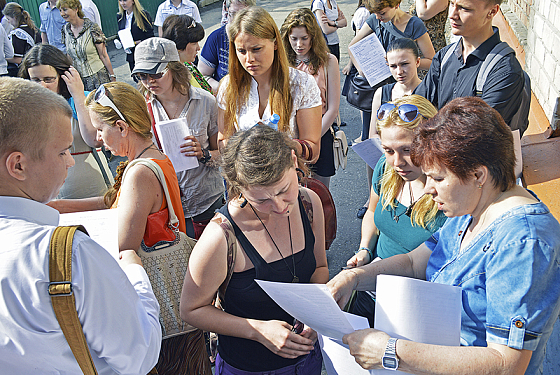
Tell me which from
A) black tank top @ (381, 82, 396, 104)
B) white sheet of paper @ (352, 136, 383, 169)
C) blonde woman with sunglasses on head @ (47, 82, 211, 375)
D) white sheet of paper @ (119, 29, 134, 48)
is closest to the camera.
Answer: blonde woman with sunglasses on head @ (47, 82, 211, 375)

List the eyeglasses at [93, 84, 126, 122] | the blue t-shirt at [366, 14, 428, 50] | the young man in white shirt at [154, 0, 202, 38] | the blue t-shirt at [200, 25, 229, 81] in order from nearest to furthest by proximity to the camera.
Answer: the eyeglasses at [93, 84, 126, 122], the blue t-shirt at [366, 14, 428, 50], the blue t-shirt at [200, 25, 229, 81], the young man in white shirt at [154, 0, 202, 38]

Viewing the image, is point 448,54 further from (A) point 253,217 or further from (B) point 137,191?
(B) point 137,191

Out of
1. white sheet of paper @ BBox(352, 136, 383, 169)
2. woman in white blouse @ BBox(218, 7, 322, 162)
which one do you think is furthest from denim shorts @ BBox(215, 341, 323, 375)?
woman in white blouse @ BBox(218, 7, 322, 162)

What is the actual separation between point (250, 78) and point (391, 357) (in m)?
2.20

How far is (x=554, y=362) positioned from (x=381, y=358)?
150 centimetres

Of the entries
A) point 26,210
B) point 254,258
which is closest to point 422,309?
point 254,258

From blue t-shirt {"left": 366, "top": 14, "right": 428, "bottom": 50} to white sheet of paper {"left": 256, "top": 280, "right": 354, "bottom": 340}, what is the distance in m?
3.35

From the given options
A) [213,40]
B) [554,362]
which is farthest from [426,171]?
[213,40]

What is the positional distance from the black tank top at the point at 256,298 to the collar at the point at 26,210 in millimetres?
692

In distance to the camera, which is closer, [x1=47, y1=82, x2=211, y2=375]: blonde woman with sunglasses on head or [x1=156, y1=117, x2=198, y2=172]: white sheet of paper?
[x1=47, y1=82, x2=211, y2=375]: blonde woman with sunglasses on head

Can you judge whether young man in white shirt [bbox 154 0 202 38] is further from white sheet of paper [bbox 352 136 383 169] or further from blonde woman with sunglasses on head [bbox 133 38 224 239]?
white sheet of paper [bbox 352 136 383 169]

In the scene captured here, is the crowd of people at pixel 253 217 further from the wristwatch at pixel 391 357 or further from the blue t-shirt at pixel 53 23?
the blue t-shirt at pixel 53 23

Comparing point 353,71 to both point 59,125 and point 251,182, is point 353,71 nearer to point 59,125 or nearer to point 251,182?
point 251,182

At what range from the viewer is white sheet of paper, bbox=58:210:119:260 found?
1.74 m
